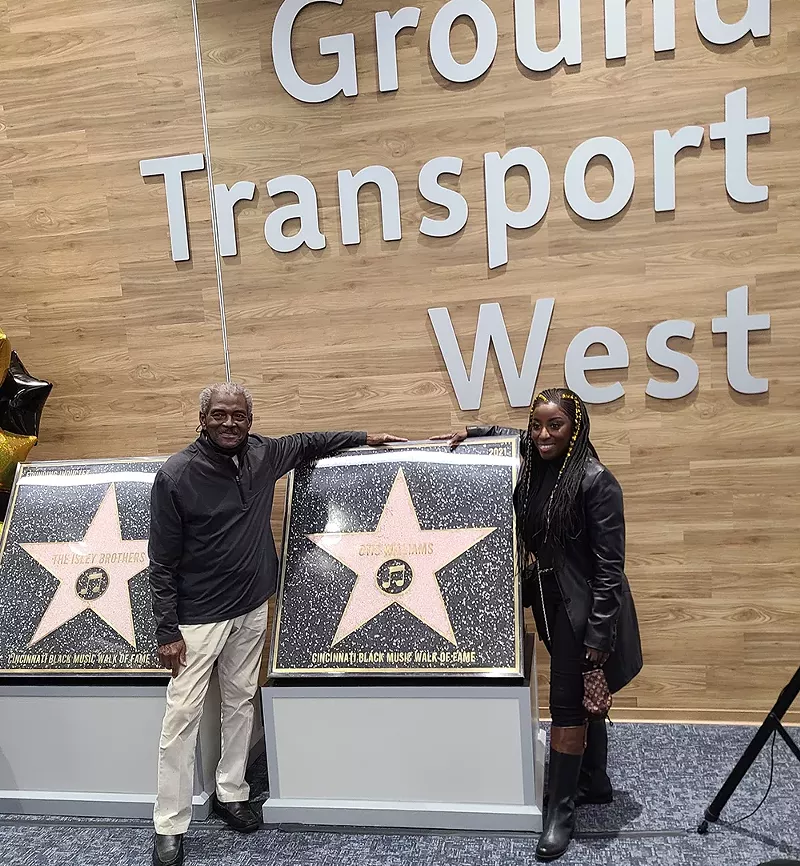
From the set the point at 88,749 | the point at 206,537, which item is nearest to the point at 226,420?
the point at 206,537

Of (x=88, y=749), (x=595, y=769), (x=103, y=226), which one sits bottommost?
(x=595, y=769)

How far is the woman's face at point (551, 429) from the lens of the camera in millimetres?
2275

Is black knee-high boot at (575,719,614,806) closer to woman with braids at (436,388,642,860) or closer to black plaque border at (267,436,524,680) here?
woman with braids at (436,388,642,860)

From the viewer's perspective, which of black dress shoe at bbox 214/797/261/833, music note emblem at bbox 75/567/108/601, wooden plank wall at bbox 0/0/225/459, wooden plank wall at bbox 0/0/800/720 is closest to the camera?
black dress shoe at bbox 214/797/261/833

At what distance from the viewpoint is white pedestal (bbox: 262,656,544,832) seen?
2379 mm

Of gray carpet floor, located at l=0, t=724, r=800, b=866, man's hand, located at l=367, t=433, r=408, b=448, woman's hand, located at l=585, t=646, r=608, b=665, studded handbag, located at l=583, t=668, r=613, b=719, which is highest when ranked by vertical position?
man's hand, located at l=367, t=433, r=408, b=448

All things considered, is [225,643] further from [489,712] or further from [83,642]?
[489,712]

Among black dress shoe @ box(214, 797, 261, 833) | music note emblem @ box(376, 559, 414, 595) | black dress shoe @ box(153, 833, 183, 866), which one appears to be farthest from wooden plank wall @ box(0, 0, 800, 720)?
black dress shoe @ box(153, 833, 183, 866)

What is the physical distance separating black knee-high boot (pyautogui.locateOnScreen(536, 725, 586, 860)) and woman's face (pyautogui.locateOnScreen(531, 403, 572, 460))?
0.87 m

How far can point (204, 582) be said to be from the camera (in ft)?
7.98

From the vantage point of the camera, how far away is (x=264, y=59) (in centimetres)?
317

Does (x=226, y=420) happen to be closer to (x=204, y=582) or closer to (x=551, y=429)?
(x=204, y=582)

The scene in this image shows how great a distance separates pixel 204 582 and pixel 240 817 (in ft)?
2.68

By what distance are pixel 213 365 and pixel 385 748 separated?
5.87 ft
